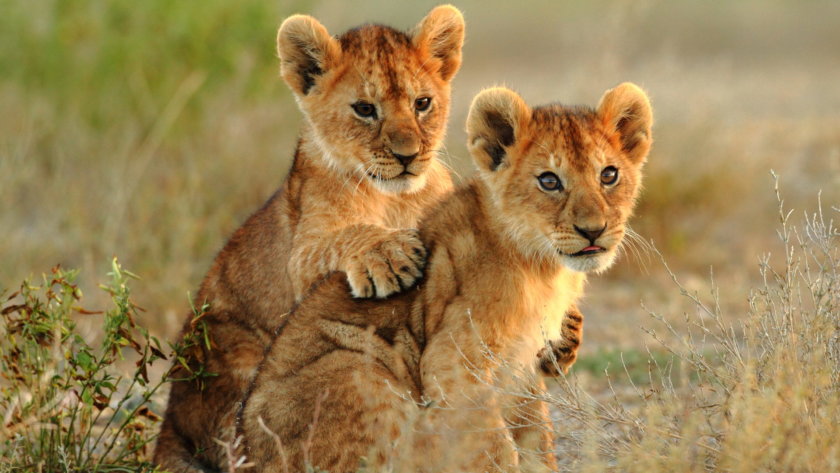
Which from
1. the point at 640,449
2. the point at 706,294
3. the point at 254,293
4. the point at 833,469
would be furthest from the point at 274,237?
the point at 706,294

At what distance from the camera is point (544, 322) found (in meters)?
4.89

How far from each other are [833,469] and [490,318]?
1.51 m

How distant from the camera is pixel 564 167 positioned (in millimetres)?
4777

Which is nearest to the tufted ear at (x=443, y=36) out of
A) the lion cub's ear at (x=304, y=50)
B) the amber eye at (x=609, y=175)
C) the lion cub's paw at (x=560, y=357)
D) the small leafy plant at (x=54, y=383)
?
the lion cub's ear at (x=304, y=50)

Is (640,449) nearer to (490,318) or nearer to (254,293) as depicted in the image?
(490,318)

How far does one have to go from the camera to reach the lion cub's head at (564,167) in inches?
184

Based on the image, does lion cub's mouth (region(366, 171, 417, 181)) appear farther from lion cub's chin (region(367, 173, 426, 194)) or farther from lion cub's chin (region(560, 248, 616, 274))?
lion cub's chin (region(560, 248, 616, 274))

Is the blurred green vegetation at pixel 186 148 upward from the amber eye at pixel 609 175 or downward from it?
downward

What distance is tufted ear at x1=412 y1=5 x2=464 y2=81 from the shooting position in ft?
19.6

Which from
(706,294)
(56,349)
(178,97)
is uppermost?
(56,349)

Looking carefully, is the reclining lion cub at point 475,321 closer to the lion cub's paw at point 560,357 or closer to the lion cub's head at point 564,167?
the lion cub's head at point 564,167

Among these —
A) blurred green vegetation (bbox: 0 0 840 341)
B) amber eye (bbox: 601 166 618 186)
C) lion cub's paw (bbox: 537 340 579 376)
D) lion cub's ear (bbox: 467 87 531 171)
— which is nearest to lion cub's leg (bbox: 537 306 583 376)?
lion cub's paw (bbox: 537 340 579 376)

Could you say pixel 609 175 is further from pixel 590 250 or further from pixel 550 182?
pixel 590 250

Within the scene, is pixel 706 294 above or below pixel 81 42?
below
